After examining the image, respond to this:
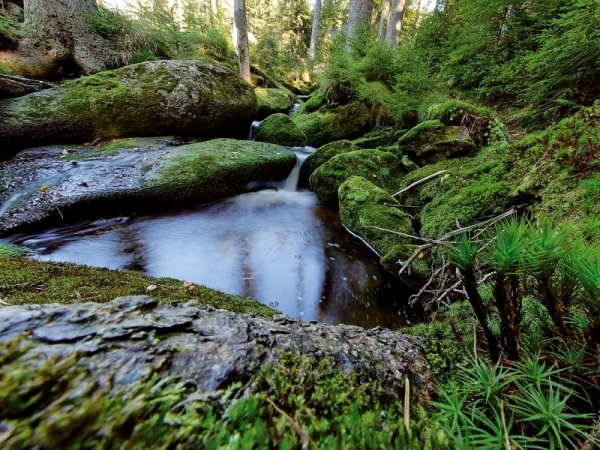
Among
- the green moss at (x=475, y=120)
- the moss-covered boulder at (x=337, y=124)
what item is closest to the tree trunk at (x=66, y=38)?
the moss-covered boulder at (x=337, y=124)

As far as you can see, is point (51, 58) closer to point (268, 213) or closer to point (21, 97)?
point (21, 97)

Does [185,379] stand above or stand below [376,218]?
above

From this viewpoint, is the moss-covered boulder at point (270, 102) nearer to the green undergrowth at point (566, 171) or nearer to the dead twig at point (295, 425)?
the green undergrowth at point (566, 171)

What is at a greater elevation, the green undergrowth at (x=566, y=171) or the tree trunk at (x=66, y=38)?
the tree trunk at (x=66, y=38)

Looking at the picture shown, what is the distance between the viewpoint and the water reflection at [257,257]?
3896 mm

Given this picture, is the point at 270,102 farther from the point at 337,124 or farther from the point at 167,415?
the point at 167,415

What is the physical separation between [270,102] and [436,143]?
30.6ft

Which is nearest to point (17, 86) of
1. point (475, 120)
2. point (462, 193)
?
point (462, 193)

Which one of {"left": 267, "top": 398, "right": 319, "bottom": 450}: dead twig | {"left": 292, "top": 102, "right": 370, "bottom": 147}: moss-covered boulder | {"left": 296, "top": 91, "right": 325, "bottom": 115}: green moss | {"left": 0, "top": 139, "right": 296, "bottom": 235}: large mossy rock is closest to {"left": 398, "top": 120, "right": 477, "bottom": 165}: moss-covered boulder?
{"left": 0, "top": 139, "right": 296, "bottom": 235}: large mossy rock

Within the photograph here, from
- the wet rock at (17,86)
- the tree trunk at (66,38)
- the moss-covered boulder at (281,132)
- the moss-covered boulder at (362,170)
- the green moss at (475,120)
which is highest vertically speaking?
the tree trunk at (66,38)

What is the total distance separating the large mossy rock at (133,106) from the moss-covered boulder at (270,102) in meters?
2.98

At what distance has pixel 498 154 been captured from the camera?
4320 millimetres

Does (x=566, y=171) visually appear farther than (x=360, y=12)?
No

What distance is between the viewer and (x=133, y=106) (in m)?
7.02
